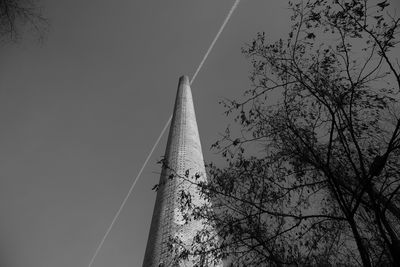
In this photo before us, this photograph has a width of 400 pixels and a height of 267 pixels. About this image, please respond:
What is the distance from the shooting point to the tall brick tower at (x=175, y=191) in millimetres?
5703

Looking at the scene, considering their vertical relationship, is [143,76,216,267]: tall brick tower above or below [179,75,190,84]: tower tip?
below

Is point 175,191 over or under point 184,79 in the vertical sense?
under

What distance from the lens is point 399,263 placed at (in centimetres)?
202

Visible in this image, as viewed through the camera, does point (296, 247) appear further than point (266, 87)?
No

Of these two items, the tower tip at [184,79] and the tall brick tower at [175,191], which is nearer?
the tall brick tower at [175,191]

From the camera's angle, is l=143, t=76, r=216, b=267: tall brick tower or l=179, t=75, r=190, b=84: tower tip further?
l=179, t=75, r=190, b=84: tower tip

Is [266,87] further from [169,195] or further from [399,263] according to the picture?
[169,195]

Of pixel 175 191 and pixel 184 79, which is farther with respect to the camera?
pixel 184 79

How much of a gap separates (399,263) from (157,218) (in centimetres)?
538

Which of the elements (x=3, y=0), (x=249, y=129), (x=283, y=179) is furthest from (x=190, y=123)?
(x=3, y=0)

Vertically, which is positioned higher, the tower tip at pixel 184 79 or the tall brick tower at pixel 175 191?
the tower tip at pixel 184 79

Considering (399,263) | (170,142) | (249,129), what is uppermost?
(170,142)

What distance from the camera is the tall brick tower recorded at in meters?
5.70

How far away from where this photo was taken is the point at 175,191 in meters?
7.04
